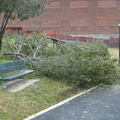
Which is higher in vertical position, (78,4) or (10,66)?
(78,4)

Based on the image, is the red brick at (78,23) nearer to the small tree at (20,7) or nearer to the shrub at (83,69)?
the small tree at (20,7)

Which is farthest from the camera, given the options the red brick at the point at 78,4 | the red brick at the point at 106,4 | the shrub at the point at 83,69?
the red brick at the point at 78,4

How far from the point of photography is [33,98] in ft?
20.4

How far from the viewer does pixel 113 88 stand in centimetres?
818

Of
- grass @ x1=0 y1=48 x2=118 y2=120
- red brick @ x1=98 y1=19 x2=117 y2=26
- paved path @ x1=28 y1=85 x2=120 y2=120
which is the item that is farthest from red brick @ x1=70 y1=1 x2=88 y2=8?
paved path @ x1=28 y1=85 x2=120 y2=120

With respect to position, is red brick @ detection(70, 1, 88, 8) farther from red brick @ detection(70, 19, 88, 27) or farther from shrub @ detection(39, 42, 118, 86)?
shrub @ detection(39, 42, 118, 86)

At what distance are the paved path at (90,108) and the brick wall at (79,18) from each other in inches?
1386

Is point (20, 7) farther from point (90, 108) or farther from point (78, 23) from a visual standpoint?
point (78, 23)

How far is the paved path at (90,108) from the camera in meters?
5.07

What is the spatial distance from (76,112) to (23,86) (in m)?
2.56

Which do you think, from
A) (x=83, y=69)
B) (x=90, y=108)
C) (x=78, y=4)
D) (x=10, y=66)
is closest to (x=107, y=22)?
(x=78, y=4)

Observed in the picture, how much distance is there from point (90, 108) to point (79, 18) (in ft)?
122

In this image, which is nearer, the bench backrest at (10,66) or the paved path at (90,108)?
the paved path at (90,108)

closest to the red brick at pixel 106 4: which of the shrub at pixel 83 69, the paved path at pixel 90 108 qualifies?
the shrub at pixel 83 69
